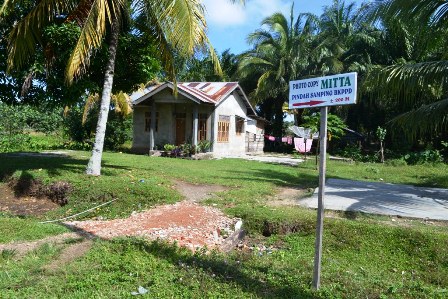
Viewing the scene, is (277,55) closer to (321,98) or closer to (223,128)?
(223,128)

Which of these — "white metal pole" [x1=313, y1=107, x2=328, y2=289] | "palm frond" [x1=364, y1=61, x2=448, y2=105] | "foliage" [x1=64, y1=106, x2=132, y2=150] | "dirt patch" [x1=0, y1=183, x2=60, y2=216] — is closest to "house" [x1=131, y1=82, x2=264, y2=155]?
"foliage" [x1=64, y1=106, x2=132, y2=150]

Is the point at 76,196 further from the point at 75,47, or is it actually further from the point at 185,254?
the point at 185,254

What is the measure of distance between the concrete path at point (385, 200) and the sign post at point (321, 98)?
14.3ft

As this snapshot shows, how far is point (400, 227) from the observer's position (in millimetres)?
6988

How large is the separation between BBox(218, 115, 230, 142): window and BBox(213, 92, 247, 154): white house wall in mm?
228

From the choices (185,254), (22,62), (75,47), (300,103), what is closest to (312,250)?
(185,254)

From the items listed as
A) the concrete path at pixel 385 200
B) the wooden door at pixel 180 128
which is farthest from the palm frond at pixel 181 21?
the wooden door at pixel 180 128

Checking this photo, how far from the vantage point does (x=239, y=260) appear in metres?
5.48

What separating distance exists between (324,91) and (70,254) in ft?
11.8

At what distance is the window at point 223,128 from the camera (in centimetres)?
2247

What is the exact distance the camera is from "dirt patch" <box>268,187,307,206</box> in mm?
9312

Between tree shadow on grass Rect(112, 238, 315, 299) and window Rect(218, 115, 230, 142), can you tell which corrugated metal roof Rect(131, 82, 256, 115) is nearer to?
window Rect(218, 115, 230, 142)

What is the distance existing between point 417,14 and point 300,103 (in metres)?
5.34

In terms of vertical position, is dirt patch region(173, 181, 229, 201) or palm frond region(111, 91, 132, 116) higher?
palm frond region(111, 91, 132, 116)
